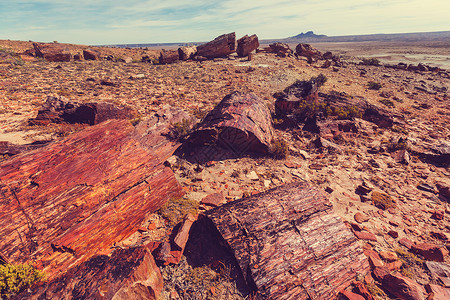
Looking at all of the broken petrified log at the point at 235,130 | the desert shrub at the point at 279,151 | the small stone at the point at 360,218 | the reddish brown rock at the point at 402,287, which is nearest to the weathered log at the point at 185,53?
the broken petrified log at the point at 235,130

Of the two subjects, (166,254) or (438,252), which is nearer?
(166,254)

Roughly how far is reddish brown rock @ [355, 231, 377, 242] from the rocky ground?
2cm

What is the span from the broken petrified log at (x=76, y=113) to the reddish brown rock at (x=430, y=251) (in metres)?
10.4

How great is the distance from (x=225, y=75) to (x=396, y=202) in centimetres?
1586

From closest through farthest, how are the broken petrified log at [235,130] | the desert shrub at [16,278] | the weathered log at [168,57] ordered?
the desert shrub at [16,278] → the broken petrified log at [235,130] → the weathered log at [168,57]

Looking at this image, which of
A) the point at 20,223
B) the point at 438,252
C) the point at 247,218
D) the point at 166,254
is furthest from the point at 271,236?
the point at 20,223

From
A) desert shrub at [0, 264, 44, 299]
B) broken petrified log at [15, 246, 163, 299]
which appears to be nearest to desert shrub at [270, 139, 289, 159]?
broken petrified log at [15, 246, 163, 299]

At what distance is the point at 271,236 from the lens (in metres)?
3.34

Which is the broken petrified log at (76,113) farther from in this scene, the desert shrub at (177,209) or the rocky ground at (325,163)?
the desert shrub at (177,209)

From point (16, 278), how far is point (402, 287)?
5.78 m

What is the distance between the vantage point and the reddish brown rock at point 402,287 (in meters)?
3.03

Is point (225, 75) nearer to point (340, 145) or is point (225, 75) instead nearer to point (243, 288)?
point (340, 145)

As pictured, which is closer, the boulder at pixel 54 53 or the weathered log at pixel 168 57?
the boulder at pixel 54 53

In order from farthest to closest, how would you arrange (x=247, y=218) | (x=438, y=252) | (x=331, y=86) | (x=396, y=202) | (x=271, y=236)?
(x=331, y=86)
(x=396, y=202)
(x=438, y=252)
(x=247, y=218)
(x=271, y=236)
